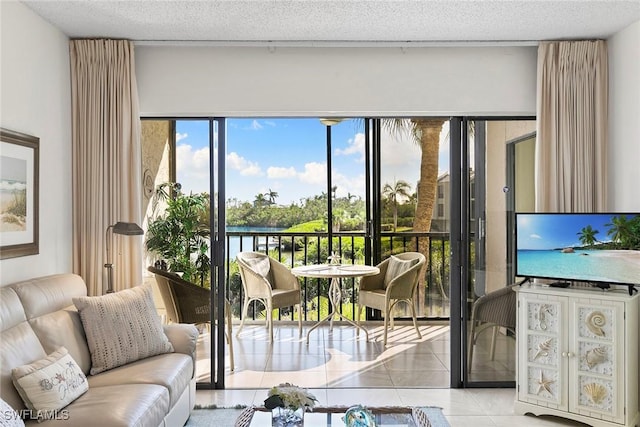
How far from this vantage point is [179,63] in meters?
4.13

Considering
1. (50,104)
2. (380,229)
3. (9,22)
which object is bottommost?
(380,229)

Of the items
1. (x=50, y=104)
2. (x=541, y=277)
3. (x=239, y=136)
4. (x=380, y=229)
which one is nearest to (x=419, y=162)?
(x=380, y=229)

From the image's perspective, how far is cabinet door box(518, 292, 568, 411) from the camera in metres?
3.58

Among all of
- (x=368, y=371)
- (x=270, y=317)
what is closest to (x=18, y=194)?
(x=270, y=317)

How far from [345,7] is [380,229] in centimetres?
351

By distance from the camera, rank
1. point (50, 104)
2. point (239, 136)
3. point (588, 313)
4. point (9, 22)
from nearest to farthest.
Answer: point (9, 22), point (588, 313), point (50, 104), point (239, 136)

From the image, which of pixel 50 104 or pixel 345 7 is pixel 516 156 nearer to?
pixel 345 7

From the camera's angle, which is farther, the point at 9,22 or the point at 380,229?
the point at 380,229

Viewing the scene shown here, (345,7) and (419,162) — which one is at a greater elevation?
(345,7)

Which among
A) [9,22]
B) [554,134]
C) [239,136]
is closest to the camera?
[9,22]

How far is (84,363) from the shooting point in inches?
121

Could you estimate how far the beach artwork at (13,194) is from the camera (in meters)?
3.12

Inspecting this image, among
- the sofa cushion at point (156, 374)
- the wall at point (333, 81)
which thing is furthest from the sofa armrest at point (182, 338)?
the wall at point (333, 81)

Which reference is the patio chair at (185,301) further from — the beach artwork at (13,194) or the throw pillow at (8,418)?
the throw pillow at (8,418)
